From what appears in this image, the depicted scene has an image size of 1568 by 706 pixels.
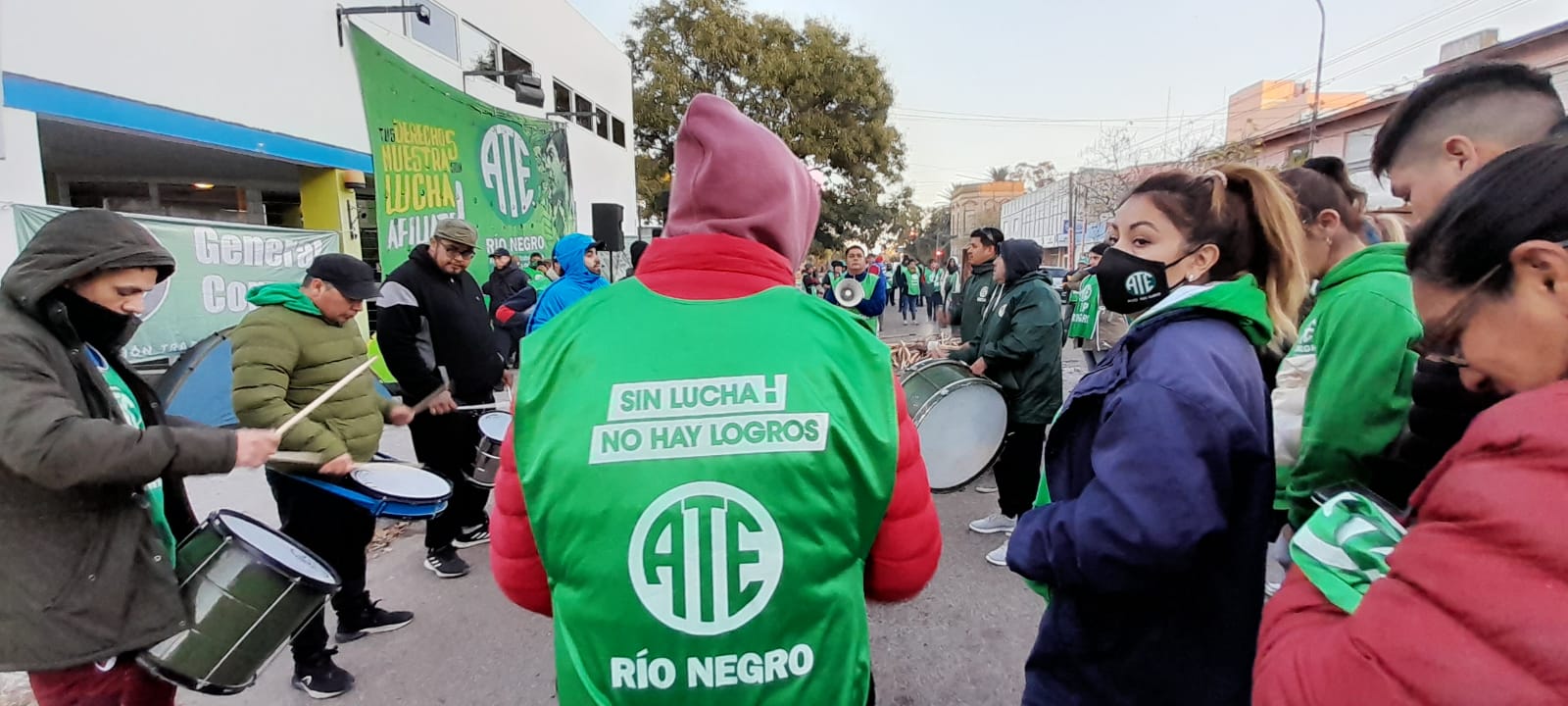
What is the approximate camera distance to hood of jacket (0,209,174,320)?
1911 millimetres

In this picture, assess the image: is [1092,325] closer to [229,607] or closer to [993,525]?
[993,525]

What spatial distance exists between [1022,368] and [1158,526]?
3536 millimetres

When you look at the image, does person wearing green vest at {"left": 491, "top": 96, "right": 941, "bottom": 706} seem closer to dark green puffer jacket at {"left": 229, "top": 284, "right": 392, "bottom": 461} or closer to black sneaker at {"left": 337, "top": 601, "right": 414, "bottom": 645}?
dark green puffer jacket at {"left": 229, "top": 284, "right": 392, "bottom": 461}

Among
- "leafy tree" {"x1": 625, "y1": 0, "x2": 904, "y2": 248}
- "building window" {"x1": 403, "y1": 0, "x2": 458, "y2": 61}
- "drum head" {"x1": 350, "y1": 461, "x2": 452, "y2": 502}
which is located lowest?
"drum head" {"x1": 350, "y1": 461, "x2": 452, "y2": 502}

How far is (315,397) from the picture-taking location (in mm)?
3176

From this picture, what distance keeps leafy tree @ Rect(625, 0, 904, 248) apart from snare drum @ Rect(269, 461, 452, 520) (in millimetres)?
22926

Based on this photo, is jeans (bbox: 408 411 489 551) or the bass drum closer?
the bass drum

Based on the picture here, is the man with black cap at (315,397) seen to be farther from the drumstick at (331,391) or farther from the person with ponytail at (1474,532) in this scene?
the person with ponytail at (1474,532)

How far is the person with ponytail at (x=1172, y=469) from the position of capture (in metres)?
1.38

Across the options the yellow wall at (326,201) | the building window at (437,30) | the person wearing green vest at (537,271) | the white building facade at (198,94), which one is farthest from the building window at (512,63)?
the yellow wall at (326,201)

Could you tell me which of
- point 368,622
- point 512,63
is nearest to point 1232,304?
point 368,622

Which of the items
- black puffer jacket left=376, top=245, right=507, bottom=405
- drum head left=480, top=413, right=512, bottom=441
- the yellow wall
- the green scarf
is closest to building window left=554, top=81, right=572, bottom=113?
the yellow wall

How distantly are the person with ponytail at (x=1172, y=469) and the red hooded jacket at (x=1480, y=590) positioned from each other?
0.56m

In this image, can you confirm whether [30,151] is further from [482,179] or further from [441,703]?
[482,179]
